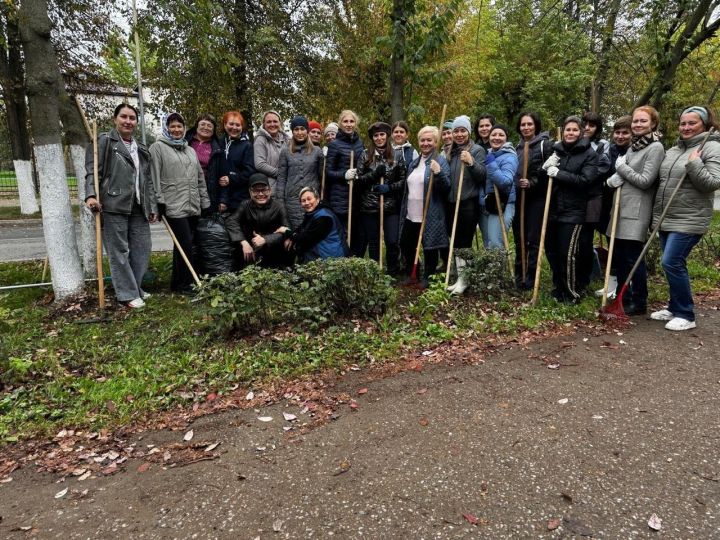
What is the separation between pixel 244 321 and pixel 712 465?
3.50 m

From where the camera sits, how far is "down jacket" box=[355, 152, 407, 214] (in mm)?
5613

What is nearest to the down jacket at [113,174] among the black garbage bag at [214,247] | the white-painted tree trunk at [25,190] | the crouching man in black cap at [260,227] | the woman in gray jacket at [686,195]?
the black garbage bag at [214,247]

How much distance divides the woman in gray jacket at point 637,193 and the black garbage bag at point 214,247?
4.15 m

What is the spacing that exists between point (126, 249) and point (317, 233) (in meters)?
2.13

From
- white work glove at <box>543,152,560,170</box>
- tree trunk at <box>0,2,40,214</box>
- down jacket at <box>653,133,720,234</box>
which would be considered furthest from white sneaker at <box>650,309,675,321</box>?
tree trunk at <box>0,2,40,214</box>

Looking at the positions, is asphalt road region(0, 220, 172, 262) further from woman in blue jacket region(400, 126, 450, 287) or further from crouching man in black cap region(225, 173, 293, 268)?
woman in blue jacket region(400, 126, 450, 287)

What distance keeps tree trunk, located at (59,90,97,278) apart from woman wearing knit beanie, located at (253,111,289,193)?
2156 mm

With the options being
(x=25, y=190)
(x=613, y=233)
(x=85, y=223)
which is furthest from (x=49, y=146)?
(x=25, y=190)

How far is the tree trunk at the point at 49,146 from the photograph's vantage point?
509 centimetres

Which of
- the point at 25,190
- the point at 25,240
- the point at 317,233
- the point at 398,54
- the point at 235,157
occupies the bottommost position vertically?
the point at 25,240

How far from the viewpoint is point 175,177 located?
18.3 ft

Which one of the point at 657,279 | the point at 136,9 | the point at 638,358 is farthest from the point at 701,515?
the point at 136,9

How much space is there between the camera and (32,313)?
527cm

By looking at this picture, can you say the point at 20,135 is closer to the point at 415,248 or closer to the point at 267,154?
the point at 267,154
